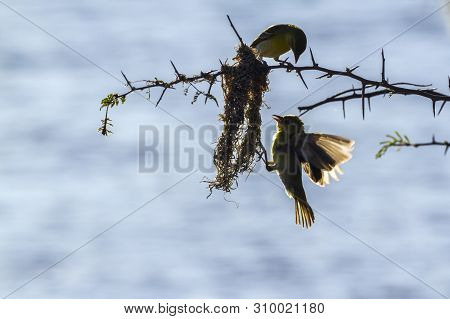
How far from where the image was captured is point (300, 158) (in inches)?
206

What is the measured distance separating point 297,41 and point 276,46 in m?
0.24

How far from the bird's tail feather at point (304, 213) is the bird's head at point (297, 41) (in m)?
2.02

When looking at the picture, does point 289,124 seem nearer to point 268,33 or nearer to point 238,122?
point 238,122

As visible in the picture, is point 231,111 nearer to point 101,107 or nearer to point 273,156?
point 273,156

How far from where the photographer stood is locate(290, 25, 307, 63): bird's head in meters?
7.07

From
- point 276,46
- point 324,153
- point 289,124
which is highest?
point 276,46

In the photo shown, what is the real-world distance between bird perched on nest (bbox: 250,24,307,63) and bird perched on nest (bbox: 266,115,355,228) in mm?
1568

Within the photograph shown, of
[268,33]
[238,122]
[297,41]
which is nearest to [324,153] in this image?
[238,122]

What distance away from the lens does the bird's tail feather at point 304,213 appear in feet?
18.5

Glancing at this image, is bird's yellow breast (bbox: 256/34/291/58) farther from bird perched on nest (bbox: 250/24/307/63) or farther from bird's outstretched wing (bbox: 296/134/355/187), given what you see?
bird's outstretched wing (bbox: 296/134/355/187)

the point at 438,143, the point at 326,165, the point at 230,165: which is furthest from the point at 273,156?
the point at 438,143

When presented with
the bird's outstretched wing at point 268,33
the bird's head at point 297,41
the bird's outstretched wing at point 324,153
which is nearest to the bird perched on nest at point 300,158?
the bird's outstretched wing at point 324,153

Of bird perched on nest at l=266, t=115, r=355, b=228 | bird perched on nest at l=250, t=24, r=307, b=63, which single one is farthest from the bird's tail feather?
bird perched on nest at l=250, t=24, r=307, b=63

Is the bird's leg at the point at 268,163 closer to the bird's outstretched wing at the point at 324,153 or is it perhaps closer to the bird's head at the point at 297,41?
the bird's outstretched wing at the point at 324,153
